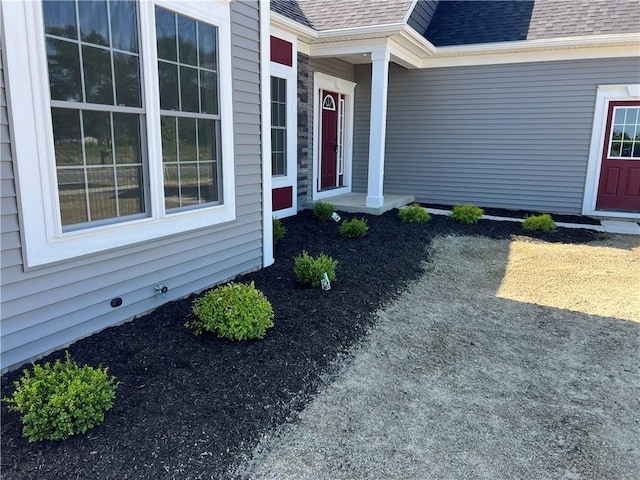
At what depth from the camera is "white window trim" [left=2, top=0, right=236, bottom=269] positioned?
260cm

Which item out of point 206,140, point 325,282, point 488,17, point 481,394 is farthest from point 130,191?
point 488,17

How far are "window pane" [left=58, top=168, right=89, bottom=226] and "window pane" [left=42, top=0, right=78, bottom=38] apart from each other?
861 millimetres

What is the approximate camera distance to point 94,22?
3062 millimetres

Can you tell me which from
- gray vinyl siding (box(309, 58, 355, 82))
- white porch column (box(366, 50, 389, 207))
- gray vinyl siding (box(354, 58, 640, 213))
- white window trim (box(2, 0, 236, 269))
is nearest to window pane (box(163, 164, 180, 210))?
white window trim (box(2, 0, 236, 269))

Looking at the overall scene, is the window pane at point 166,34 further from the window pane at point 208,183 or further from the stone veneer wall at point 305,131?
the stone veneer wall at point 305,131

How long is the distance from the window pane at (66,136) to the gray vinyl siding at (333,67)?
6.39m

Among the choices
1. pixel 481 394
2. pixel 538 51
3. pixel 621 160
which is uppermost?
pixel 538 51

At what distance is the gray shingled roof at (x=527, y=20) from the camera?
28.5ft

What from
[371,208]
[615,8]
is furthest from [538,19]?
[371,208]

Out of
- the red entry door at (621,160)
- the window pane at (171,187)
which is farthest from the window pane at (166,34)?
the red entry door at (621,160)

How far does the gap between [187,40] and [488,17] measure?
852cm

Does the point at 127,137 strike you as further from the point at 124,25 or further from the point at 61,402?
the point at 61,402

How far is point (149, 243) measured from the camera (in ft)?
12.1

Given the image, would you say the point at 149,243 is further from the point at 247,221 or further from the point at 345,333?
the point at 345,333
